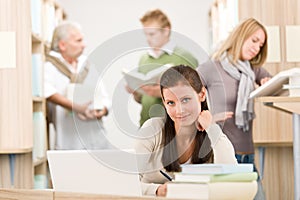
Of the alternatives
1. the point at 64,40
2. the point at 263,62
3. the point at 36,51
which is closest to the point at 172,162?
the point at 263,62

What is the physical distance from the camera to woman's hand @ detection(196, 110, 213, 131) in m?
1.76

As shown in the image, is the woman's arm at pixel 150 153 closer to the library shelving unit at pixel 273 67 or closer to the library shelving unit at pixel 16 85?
the library shelving unit at pixel 16 85

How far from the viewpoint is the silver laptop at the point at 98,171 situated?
1.65m

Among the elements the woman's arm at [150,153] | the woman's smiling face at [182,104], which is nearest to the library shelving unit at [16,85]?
the woman's arm at [150,153]

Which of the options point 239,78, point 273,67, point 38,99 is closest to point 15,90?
point 38,99

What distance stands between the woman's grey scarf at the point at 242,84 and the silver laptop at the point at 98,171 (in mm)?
1843

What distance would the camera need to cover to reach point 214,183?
1.48 metres

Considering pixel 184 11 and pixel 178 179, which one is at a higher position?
pixel 184 11

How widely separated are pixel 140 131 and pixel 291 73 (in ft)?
2.95

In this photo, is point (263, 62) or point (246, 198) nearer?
point (246, 198)

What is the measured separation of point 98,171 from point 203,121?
321 millimetres

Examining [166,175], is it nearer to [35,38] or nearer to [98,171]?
[98,171]

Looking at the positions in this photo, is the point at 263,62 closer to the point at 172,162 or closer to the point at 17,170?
the point at 17,170

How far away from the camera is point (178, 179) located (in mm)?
1531
